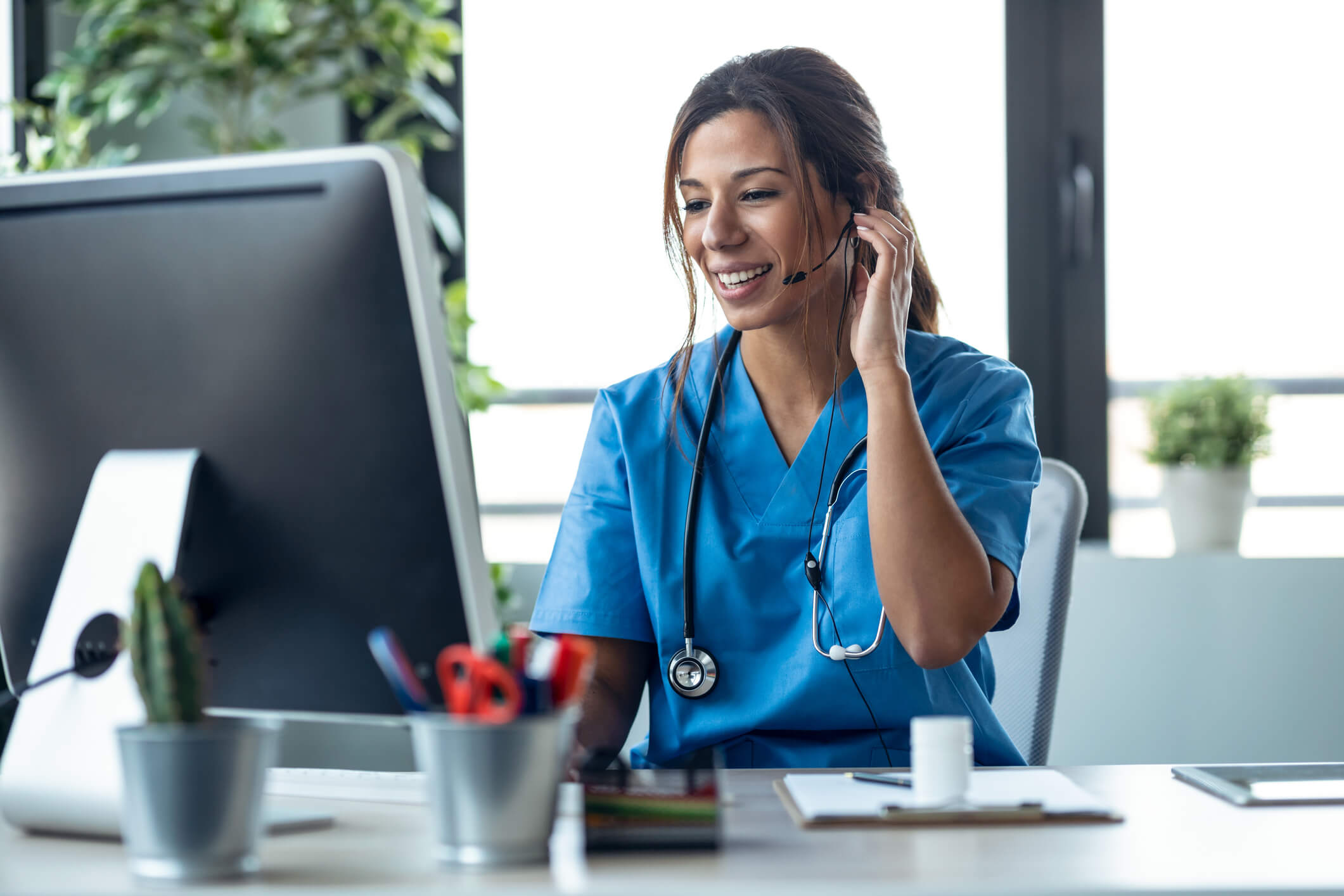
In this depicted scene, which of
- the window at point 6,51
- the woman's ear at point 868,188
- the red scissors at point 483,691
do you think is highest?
the window at point 6,51

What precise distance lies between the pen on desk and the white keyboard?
0.32 metres

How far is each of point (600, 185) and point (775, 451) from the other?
62.1 inches

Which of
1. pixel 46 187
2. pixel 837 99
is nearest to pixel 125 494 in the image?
pixel 46 187

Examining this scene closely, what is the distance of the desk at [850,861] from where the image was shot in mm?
629

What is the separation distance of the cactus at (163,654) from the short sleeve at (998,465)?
780mm

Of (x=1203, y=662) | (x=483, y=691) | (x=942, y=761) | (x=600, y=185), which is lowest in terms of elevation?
(x=1203, y=662)

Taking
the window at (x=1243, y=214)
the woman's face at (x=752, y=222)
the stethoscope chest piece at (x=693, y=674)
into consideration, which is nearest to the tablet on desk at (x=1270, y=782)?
the stethoscope chest piece at (x=693, y=674)

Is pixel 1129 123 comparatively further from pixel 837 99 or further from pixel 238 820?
pixel 238 820

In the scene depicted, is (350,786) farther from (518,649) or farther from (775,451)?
(775,451)

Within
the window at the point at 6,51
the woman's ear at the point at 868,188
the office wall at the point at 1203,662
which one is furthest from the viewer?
the window at the point at 6,51

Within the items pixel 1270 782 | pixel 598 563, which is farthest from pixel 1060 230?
pixel 1270 782

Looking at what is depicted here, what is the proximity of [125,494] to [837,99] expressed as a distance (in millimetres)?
909

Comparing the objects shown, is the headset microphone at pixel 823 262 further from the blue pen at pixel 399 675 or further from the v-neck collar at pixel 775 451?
A: the blue pen at pixel 399 675

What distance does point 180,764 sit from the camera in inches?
24.9
